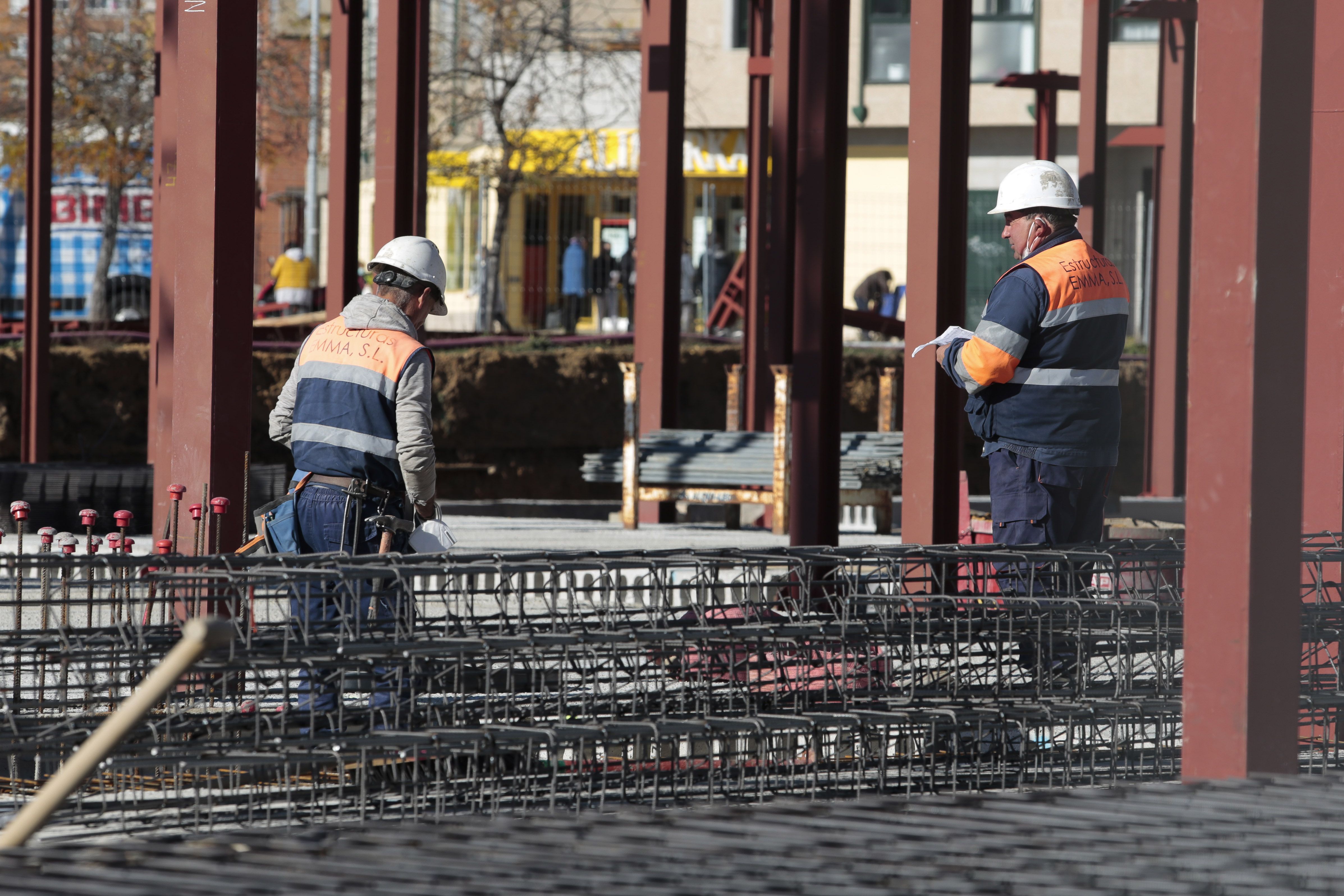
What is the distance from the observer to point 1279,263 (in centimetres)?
331

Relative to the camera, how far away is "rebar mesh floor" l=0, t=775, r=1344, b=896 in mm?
2256

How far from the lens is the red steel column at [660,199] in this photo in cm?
1273

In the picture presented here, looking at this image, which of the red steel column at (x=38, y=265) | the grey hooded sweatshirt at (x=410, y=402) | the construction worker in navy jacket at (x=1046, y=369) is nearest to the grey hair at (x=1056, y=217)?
the construction worker in navy jacket at (x=1046, y=369)

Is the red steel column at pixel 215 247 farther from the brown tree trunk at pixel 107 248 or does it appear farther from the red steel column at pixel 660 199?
the brown tree trunk at pixel 107 248

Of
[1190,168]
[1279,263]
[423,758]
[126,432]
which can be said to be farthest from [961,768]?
[126,432]

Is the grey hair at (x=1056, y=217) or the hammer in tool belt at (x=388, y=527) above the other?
the grey hair at (x=1056, y=217)

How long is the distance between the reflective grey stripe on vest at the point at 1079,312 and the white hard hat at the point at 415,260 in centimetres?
209

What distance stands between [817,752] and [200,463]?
3.05 m

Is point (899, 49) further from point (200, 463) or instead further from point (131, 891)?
point (131, 891)

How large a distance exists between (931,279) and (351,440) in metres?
2.99

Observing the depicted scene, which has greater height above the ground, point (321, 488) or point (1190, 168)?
point (1190, 168)

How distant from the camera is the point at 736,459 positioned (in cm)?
1247

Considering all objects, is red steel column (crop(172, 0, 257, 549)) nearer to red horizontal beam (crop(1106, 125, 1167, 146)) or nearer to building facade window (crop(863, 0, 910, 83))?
red horizontal beam (crop(1106, 125, 1167, 146))

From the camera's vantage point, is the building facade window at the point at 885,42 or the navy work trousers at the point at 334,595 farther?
the building facade window at the point at 885,42
